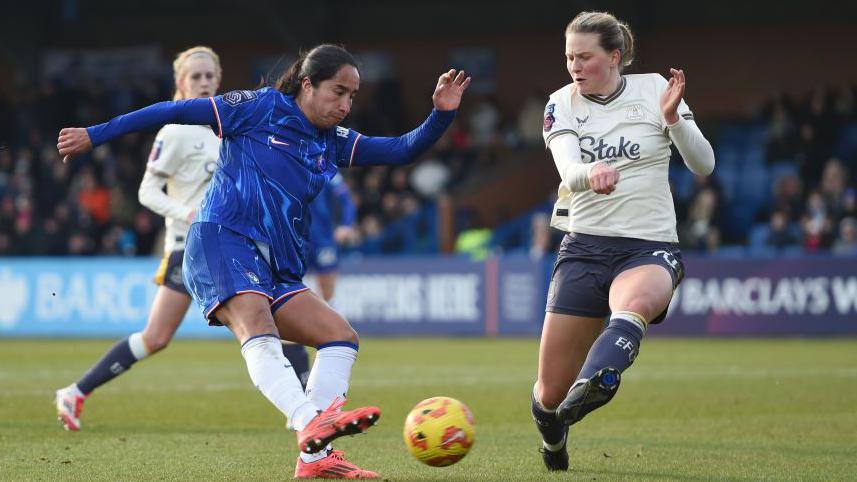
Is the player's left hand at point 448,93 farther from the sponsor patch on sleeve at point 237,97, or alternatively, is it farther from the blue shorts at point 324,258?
the blue shorts at point 324,258

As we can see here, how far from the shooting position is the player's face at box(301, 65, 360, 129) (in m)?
6.16

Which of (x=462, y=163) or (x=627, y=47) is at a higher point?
(x=627, y=47)

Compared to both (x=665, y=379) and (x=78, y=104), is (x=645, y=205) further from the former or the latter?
(x=78, y=104)

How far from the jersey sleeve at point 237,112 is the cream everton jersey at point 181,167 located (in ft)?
9.43

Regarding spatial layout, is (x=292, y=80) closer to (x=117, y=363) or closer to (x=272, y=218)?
(x=272, y=218)

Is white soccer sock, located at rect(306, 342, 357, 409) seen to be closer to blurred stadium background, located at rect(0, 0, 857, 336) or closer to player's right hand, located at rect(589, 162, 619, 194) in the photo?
player's right hand, located at rect(589, 162, 619, 194)

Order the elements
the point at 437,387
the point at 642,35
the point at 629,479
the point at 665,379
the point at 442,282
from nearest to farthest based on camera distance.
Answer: the point at 629,479, the point at 437,387, the point at 665,379, the point at 442,282, the point at 642,35

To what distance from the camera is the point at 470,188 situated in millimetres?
25344

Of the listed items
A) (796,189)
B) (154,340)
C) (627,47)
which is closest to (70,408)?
(154,340)

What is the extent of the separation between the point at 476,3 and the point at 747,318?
516 inches

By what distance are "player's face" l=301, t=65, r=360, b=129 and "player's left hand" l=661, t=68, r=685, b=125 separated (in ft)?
4.71

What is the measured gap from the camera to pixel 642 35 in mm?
27641

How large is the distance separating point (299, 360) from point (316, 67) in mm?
3125

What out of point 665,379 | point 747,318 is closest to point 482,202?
point 747,318
